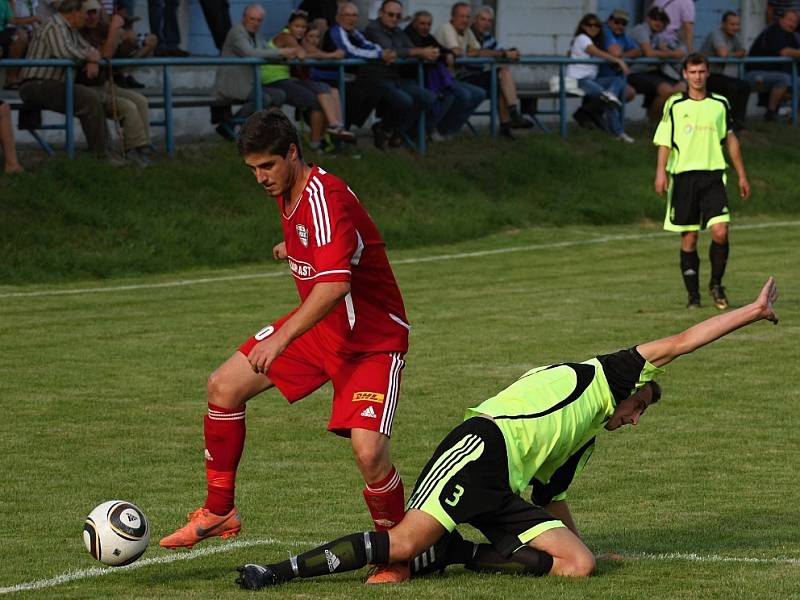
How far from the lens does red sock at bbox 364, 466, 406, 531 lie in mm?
7238

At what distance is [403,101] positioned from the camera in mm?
22984

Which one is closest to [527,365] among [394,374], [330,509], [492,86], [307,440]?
[307,440]

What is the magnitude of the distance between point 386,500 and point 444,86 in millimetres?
17101

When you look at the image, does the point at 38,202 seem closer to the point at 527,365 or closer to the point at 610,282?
the point at 610,282

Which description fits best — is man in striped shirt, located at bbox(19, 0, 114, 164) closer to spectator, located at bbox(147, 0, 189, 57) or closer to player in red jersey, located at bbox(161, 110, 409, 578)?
spectator, located at bbox(147, 0, 189, 57)

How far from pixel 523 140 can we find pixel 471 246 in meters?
4.64

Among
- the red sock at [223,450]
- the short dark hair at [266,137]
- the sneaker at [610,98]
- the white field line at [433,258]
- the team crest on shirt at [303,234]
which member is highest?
the short dark hair at [266,137]

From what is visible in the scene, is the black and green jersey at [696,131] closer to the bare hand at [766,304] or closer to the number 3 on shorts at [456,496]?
the bare hand at [766,304]

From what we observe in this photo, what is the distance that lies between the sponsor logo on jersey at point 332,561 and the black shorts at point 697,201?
9470 millimetres

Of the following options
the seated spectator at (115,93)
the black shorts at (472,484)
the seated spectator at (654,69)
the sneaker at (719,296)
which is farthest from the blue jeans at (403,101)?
the black shorts at (472,484)

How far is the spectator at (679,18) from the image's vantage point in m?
28.7

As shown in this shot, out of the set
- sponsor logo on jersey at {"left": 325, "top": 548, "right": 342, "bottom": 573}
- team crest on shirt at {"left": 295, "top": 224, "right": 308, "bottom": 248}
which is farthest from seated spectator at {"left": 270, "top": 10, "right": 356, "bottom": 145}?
sponsor logo on jersey at {"left": 325, "top": 548, "right": 342, "bottom": 573}

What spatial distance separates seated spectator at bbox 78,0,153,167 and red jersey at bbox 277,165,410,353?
12.6 m

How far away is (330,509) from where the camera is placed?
28.7ft
